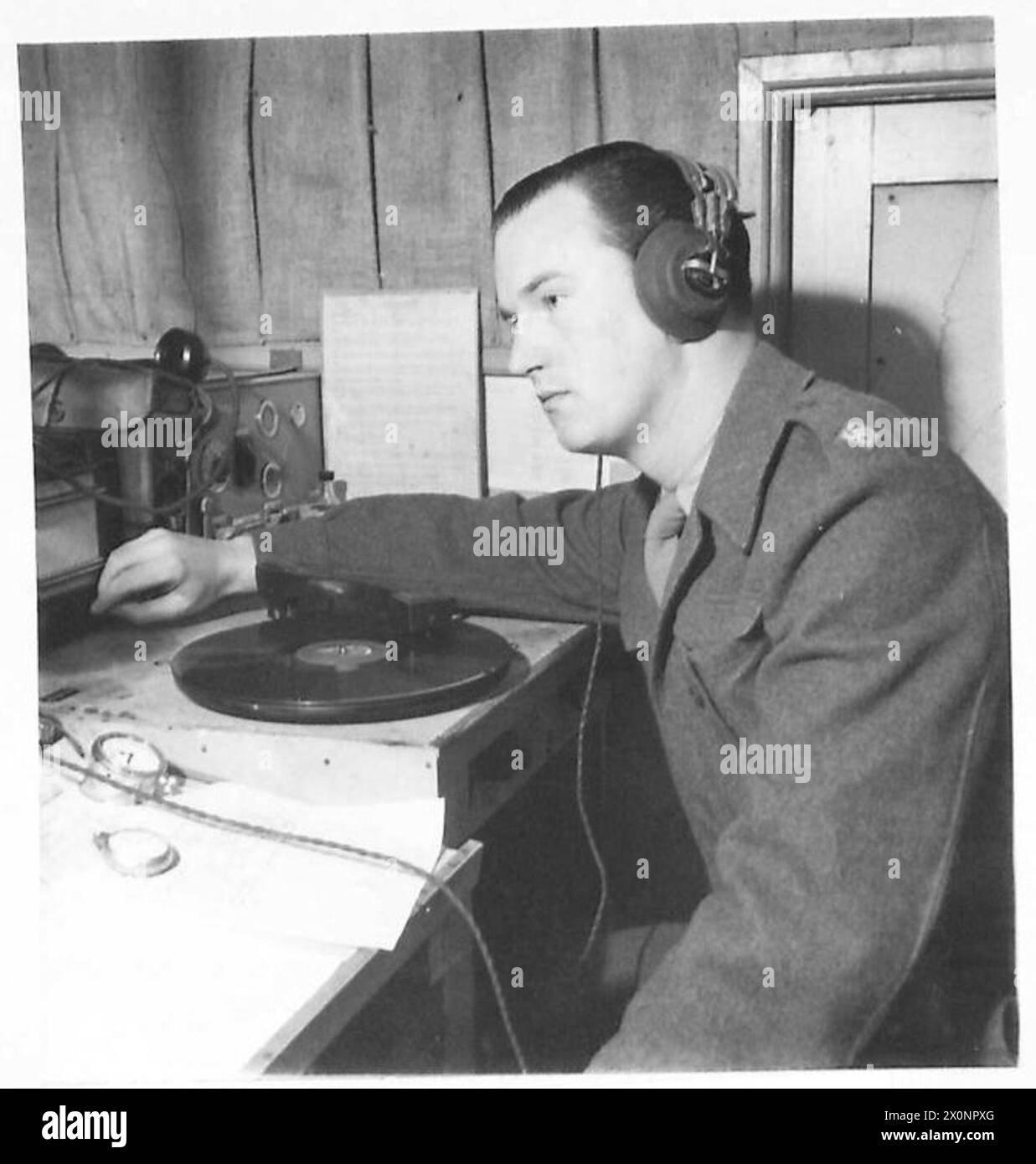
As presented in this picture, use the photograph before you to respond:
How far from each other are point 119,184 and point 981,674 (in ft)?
3.07

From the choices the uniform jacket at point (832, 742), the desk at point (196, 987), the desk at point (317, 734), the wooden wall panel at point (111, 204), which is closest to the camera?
the desk at point (196, 987)

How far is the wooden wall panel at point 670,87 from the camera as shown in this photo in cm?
107

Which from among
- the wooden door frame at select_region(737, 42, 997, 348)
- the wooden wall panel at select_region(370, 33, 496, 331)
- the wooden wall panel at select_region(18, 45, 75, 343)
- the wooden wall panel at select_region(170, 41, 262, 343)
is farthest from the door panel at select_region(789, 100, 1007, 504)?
the wooden wall panel at select_region(18, 45, 75, 343)

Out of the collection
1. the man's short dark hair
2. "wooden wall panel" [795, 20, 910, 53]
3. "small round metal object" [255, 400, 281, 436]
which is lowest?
"small round metal object" [255, 400, 281, 436]

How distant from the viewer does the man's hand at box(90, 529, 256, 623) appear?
3.21 feet

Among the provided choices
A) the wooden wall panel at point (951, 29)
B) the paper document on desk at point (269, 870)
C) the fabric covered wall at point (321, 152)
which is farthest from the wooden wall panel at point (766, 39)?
the paper document on desk at point (269, 870)

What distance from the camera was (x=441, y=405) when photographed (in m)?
1.18

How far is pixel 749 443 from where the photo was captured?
79 centimetres

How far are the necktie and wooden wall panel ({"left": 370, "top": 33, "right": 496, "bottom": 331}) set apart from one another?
0.33 metres

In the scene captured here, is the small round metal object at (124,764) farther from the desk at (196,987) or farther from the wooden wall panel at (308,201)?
the wooden wall panel at (308,201)

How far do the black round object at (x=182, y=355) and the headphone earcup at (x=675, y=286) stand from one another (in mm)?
435

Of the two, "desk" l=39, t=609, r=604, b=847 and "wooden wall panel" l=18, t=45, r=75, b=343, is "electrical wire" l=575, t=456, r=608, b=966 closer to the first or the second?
"desk" l=39, t=609, r=604, b=847

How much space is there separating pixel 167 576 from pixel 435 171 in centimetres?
52

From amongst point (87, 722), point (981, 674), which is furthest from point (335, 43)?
point (981, 674)
